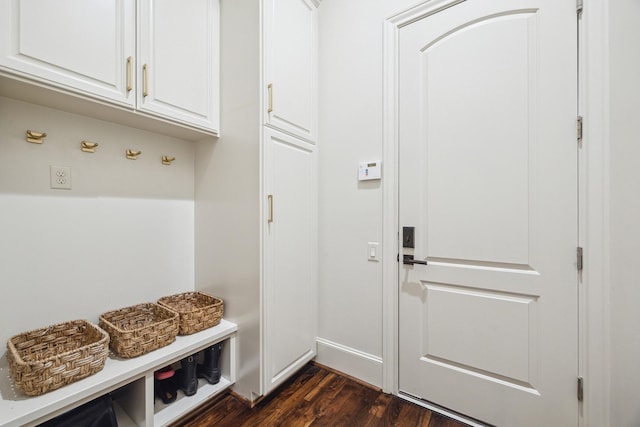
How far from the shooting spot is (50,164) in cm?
128

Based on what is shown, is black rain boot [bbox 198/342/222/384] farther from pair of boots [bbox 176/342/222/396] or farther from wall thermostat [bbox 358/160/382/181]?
wall thermostat [bbox 358/160/382/181]

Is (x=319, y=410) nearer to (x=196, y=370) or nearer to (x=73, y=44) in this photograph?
(x=196, y=370)

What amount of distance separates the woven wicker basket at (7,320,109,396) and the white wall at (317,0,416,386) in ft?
4.22

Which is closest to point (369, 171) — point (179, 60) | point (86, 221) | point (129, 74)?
point (179, 60)

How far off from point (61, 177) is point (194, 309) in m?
0.94

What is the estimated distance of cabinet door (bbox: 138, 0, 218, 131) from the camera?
4.32 ft

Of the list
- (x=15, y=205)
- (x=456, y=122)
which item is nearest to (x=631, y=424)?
(x=456, y=122)

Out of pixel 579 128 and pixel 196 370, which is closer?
pixel 579 128

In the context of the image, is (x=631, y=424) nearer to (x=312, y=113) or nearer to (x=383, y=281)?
(x=383, y=281)

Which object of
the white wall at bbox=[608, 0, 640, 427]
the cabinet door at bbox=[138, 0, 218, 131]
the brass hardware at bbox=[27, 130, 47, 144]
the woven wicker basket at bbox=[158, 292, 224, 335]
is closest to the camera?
the white wall at bbox=[608, 0, 640, 427]

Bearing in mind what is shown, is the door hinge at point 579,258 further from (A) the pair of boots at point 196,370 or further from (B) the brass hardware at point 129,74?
(B) the brass hardware at point 129,74

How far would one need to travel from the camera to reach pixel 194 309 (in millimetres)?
1492

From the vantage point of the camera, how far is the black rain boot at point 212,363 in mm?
1548

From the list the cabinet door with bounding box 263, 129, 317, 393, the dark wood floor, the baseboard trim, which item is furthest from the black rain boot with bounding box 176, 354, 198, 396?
the baseboard trim
